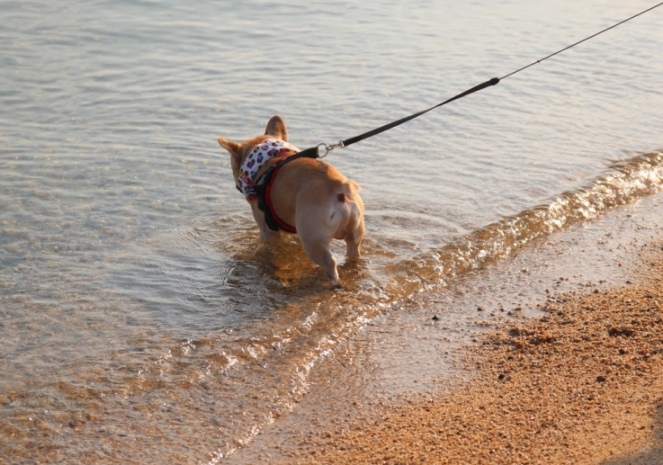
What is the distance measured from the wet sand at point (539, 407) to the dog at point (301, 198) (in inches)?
50.9

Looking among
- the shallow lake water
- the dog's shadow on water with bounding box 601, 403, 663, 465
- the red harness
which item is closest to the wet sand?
the dog's shadow on water with bounding box 601, 403, 663, 465

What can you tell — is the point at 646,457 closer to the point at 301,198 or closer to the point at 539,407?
the point at 539,407

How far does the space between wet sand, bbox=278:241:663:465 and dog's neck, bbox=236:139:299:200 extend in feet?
7.36

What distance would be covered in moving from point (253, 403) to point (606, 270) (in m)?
3.01

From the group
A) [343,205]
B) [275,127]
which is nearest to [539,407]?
[343,205]

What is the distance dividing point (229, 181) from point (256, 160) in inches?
58.3

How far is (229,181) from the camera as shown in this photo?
8.32 metres

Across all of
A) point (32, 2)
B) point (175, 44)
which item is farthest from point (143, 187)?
point (32, 2)

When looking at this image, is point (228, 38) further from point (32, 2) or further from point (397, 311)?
point (397, 311)

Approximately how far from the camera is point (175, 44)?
12.6 meters

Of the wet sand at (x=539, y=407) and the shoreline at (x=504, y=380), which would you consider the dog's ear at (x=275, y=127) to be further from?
the wet sand at (x=539, y=407)

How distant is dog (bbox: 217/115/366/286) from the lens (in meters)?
6.12

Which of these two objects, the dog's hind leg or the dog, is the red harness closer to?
the dog

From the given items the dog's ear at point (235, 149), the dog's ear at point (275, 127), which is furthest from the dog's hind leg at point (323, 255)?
the dog's ear at point (275, 127)
